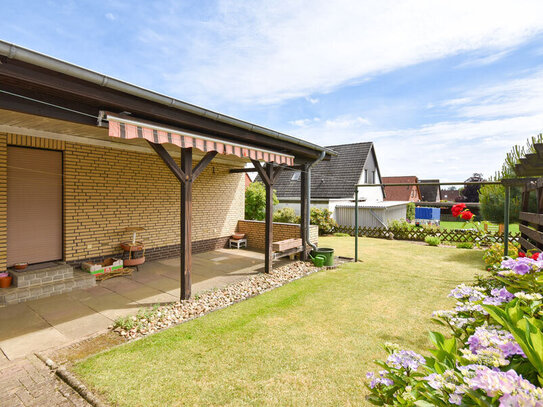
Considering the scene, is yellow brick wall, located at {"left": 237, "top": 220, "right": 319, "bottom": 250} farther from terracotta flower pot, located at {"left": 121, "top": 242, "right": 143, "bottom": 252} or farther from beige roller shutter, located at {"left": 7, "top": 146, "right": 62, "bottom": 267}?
beige roller shutter, located at {"left": 7, "top": 146, "right": 62, "bottom": 267}

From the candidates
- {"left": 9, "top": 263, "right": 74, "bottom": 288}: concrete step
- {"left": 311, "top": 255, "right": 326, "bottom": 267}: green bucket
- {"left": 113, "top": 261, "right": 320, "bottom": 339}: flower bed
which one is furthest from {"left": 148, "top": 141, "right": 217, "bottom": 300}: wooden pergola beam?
{"left": 311, "top": 255, "right": 326, "bottom": 267}: green bucket

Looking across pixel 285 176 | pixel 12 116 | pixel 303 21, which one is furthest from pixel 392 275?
pixel 285 176

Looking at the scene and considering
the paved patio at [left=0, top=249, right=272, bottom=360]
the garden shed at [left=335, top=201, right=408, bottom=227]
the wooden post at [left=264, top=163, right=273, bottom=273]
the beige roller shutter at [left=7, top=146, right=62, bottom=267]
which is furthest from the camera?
the garden shed at [left=335, top=201, right=408, bottom=227]

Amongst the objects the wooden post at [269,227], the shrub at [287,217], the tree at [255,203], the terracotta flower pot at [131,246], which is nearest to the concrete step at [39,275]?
the terracotta flower pot at [131,246]

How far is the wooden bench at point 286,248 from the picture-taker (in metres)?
8.71

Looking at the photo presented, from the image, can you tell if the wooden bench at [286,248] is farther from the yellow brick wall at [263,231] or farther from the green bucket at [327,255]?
the yellow brick wall at [263,231]

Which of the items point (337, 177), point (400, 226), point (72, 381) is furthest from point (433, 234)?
point (72, 381)

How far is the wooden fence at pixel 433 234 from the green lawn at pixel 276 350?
997 cm

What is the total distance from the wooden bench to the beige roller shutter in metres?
6.03

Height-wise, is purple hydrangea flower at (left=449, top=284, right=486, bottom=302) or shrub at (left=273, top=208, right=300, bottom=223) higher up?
purple hydrangea flower at (left=449, top=284, right=486, bottom=302)

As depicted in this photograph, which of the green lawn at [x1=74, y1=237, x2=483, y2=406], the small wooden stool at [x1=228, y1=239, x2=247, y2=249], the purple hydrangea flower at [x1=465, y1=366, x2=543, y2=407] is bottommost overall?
the green lawn at [x1=74, y1=237, x2=483, y2=406]

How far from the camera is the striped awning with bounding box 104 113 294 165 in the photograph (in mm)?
4559

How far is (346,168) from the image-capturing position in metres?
23.0

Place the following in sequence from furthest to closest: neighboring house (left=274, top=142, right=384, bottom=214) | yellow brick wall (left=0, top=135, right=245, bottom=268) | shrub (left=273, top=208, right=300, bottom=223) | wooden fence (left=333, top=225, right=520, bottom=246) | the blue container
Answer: the blue container → neighboring house (left=274, top=142, right=384, bottom=214) → shrub (left=273, top=208, right=300, bottom=223) → wooden fence (left=333, top=225, right=520, bottom=246) → yellow brick wall (left=0, top=135, right=245, bottom=268)
